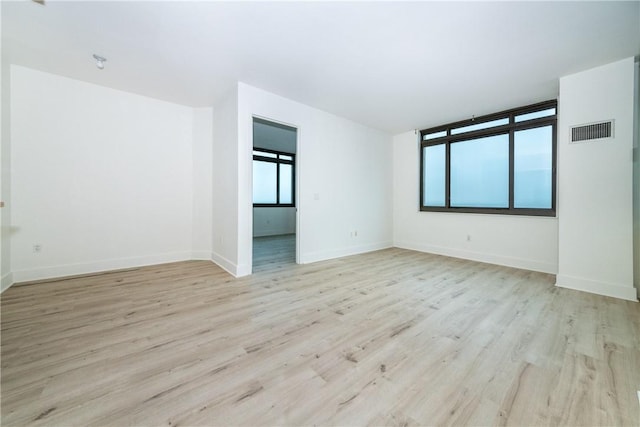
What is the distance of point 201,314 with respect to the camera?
6.91 ft

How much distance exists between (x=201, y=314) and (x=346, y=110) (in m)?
3.74

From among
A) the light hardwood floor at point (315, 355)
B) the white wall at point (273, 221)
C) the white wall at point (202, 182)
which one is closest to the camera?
the light hardwood floor at point (315, 355)

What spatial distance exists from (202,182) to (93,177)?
140cm

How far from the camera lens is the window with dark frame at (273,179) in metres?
6.85

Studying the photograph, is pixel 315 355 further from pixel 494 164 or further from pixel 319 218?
pixel 494 164

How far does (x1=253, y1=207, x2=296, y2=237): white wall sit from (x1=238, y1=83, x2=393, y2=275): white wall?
125 inches

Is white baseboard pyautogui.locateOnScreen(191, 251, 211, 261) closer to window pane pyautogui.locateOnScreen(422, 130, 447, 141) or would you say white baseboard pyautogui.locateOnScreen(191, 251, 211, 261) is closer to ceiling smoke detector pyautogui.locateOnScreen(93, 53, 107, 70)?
ceiling smoke detector pyautogui.locateOnScreen(93, 53, 107, 70)

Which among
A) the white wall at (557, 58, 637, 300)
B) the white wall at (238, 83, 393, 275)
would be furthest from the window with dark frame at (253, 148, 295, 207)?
the white wall at (557, 58, 637, 300)

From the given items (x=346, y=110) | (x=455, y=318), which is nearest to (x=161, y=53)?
(x=346, y=110)

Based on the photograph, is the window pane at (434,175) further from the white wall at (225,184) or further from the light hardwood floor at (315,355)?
the white wall at (225,184)

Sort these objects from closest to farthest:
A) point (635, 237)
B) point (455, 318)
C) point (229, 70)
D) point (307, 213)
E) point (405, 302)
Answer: point (455, 318)
point (405, 302)
point (635, 237)
point (229, 70)
point (307, 213)

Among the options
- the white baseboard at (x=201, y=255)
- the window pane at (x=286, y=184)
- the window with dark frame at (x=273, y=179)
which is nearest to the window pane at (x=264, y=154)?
the window with dark frame at (x=273, y=179)

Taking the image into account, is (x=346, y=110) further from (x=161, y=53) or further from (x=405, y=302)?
(x=405, y=302)

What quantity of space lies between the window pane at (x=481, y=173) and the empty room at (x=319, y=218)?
1.4 inches
